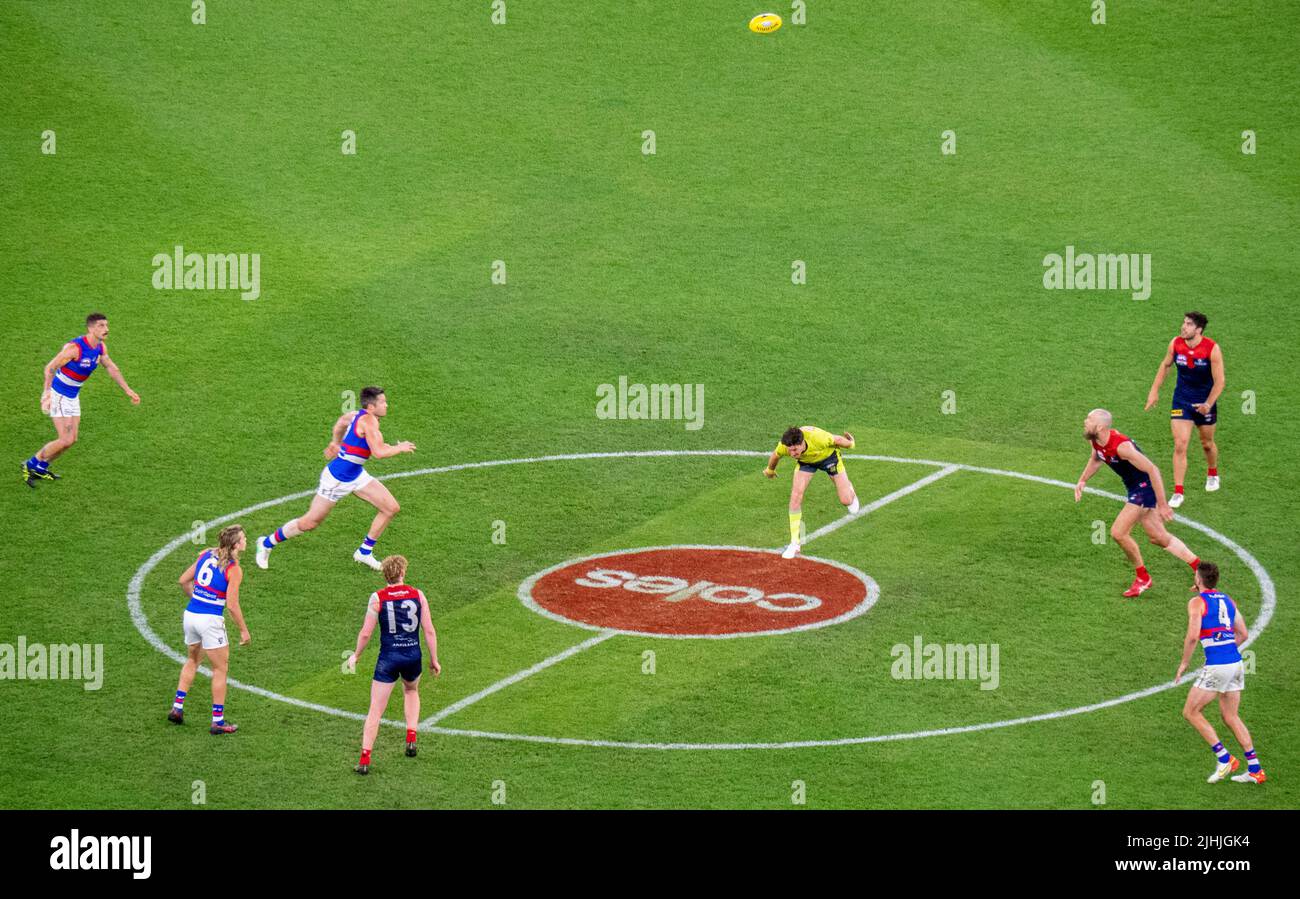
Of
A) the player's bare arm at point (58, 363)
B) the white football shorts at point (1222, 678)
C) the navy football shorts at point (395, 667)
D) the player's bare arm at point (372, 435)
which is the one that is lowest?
the white football shorts at point (1222, 678)

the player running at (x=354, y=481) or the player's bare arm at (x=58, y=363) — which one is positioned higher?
the player's bare arm at (x=58, y=363)

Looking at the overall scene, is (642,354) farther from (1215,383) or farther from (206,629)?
(206,629)

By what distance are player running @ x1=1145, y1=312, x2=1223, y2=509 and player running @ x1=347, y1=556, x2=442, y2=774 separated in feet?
40.3

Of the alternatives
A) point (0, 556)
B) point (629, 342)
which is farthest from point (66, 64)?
point (0, 556)

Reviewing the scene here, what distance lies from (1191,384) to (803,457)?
20.1 feet

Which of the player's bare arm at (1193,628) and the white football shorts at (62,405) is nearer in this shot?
the player's bare arm at (1193,628)

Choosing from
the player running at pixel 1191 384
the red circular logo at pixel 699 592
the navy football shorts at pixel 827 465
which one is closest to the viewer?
the red circular logo at pixel 699 592

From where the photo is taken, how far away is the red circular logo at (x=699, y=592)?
24.2 meters

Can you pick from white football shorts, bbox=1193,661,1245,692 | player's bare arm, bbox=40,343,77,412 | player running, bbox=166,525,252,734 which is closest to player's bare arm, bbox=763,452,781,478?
white football shorts, bbox=1193,661,1245,692

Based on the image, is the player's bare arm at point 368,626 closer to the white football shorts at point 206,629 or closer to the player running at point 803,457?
the white football shorts at point 206,629

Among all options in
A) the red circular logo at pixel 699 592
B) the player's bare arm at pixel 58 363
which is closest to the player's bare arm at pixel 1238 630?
the red circular logo at pixel 699 592

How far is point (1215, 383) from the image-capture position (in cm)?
2777

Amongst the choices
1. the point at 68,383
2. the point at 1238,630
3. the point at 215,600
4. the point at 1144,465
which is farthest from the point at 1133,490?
the point at 68,383

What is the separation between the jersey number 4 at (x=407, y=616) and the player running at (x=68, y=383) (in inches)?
401
